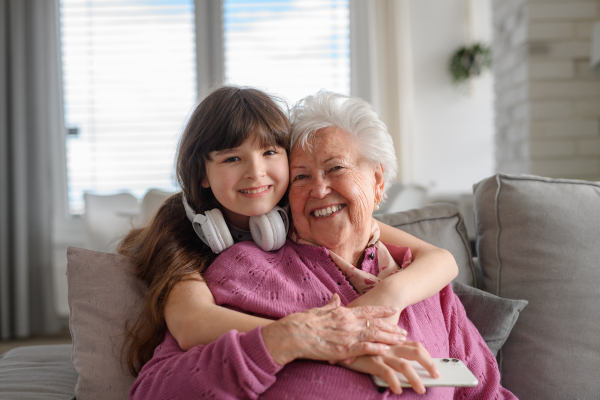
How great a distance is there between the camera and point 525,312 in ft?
4.48

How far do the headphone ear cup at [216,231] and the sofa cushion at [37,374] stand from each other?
0.55 m

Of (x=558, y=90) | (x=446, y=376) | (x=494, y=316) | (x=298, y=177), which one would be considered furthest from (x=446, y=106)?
(x=446, y=376)

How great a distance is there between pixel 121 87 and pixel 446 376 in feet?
11.8

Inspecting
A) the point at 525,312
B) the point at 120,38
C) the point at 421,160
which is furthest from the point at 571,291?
the point at 120,38

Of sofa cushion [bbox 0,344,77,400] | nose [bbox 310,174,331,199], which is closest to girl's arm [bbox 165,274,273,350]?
nose [bbox 310,174,331,199]

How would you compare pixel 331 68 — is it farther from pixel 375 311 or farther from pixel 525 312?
Answer: pixel 375 311

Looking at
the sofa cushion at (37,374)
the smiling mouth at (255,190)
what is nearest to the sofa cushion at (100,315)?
the sofa cushion at (37,374)

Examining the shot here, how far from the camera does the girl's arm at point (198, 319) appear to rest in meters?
0.95

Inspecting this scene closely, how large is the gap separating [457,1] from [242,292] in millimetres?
3856

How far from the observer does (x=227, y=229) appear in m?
1.14

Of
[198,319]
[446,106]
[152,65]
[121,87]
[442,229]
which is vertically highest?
[152,65]

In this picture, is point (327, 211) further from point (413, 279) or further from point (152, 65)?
point (152, 65)

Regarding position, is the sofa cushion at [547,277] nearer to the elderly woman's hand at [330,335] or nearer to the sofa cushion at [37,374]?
the elderly woman's hand at [330,335]

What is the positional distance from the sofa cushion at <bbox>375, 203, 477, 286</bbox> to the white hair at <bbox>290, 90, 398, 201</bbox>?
1.12ft
